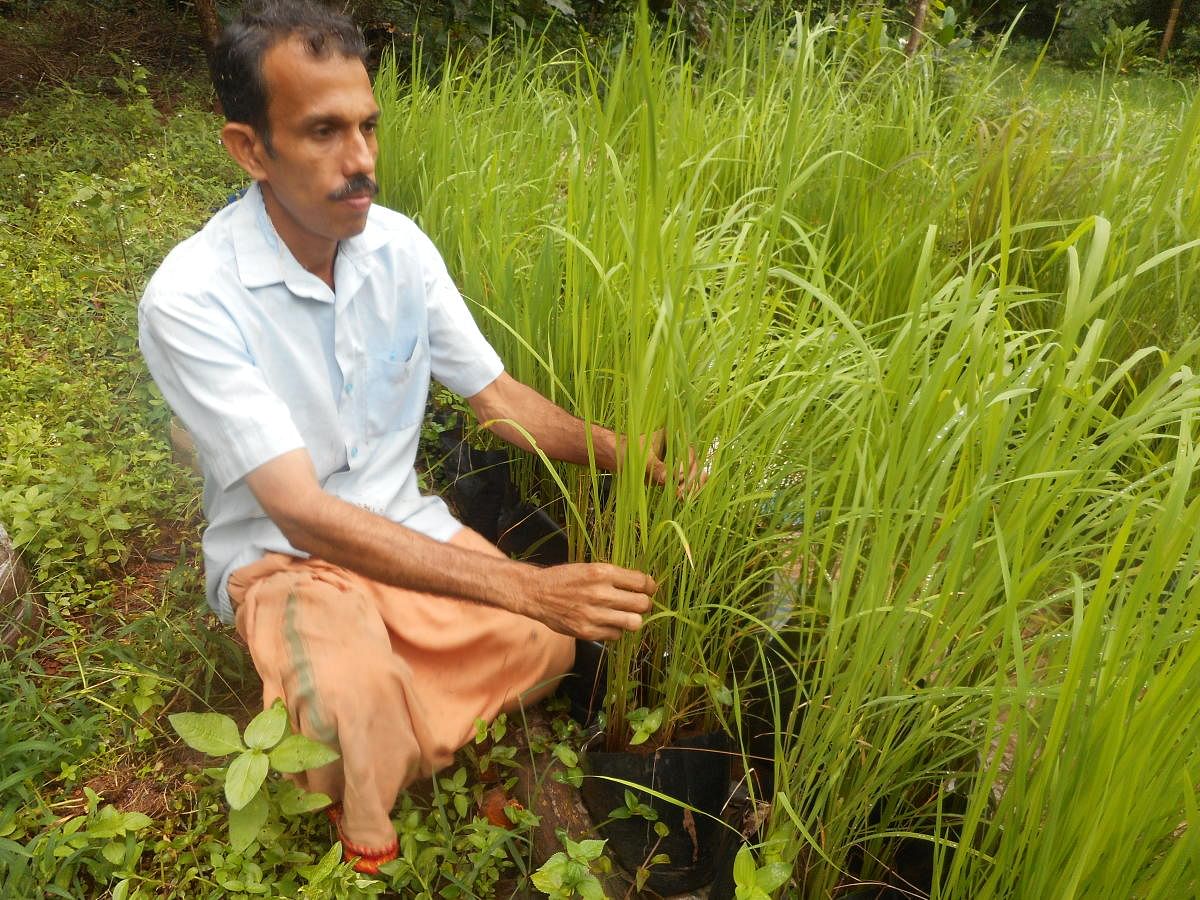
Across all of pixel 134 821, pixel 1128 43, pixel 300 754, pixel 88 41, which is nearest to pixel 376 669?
pixel 300 754

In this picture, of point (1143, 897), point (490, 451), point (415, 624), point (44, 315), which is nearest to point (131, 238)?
point (44, 315)

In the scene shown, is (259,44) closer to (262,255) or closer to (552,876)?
(262,255)

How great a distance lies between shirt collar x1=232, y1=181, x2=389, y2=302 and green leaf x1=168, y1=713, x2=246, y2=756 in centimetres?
70

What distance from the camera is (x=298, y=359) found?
1.62 m

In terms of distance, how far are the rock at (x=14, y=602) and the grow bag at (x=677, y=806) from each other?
1242mm

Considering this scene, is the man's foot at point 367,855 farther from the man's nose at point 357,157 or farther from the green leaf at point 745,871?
the man's nose at point 357,157

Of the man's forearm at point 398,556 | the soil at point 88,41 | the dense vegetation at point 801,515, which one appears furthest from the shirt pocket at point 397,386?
the soil at point 88,41

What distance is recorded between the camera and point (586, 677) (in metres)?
1.70

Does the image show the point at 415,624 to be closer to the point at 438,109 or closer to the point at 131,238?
the point at 438,109

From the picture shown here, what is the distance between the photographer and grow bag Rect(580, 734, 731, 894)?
1.37m

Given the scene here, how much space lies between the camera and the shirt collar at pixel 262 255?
5.08 ft

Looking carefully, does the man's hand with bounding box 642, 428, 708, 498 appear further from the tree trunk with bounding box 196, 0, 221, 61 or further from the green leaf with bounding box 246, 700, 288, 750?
the tree trunk with bounding box 196, 0, 221, 61

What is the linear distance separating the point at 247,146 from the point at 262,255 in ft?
0.59

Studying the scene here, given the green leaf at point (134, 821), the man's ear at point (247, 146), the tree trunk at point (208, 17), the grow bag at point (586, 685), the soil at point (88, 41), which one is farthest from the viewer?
the soil at point (88, 41)
